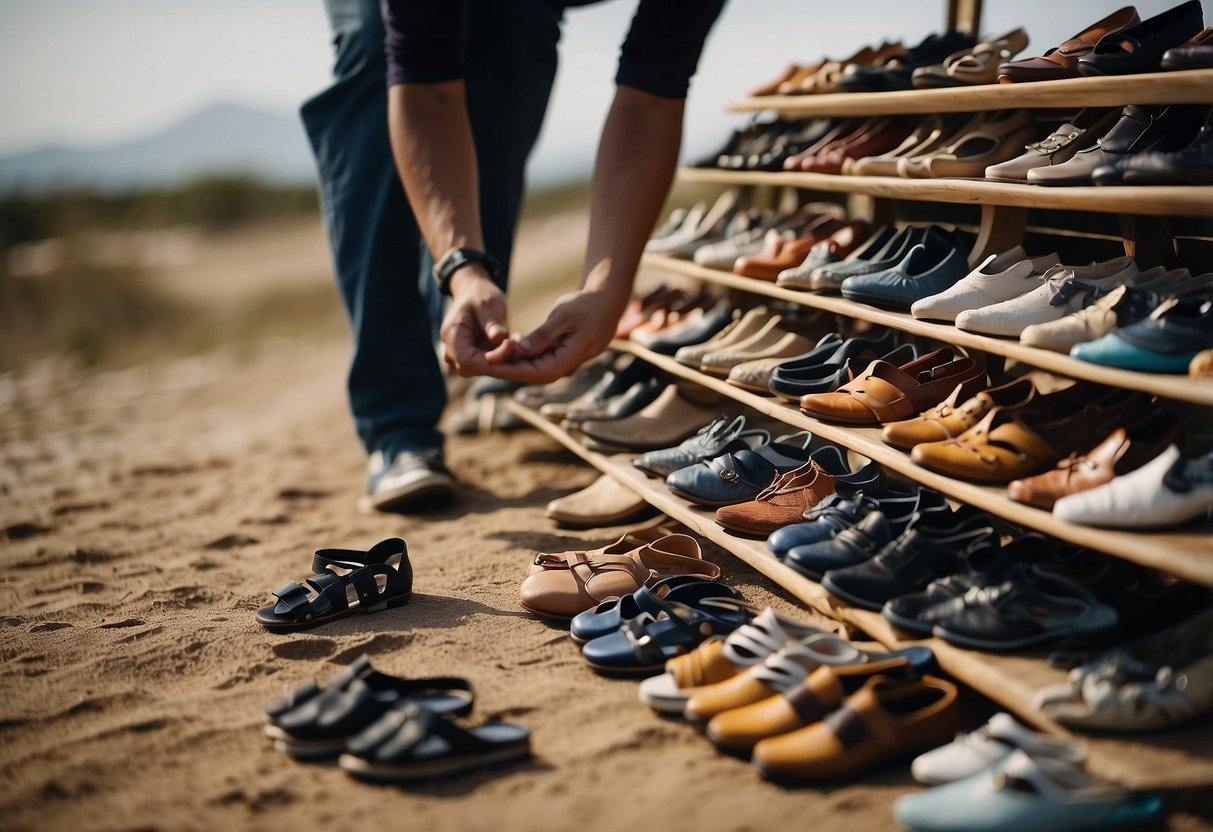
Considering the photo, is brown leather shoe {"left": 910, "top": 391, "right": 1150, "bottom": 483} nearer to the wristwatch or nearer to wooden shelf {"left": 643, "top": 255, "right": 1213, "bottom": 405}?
wooden shelf {"left": 643, "top": 255, "right": 1213, "bottom": 405}

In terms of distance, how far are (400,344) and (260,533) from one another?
0.86 meters

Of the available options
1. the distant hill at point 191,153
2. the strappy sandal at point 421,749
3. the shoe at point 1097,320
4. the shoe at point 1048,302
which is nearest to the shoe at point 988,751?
the strappy sandal at point 421,749

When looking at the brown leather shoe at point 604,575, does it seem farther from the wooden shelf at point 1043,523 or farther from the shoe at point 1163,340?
the shoe at point 1163,340

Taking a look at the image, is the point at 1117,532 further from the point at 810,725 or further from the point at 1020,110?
the point at 1020,110

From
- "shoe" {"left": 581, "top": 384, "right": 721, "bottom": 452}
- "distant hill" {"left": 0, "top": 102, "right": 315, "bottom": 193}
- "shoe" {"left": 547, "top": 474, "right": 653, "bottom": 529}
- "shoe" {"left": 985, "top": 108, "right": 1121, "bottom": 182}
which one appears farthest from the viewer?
"distant hill" {"left": 0, "top": 102, "right": 315, "bottom": 193}

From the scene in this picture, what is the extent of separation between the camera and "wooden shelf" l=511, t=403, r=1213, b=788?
1.61 meters

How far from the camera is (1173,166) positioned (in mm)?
2033

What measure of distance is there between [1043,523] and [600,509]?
1.58 m

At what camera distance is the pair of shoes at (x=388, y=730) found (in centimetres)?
185

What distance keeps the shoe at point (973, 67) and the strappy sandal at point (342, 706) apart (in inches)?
81.2

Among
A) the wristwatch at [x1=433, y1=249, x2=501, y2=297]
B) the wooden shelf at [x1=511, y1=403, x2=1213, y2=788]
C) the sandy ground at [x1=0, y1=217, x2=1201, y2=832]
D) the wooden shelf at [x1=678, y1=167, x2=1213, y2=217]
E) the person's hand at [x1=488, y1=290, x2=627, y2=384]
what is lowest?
the sandy ground at [x1=0, y1=217, x2=1201, y2=832]

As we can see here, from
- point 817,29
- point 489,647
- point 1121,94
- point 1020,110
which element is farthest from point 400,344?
point 817,29

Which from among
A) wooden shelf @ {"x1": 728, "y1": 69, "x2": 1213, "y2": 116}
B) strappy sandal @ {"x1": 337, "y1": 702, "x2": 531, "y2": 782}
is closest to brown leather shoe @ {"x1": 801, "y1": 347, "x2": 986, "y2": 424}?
wooden shelf @ {"x1": 728, "y1": 69, "x2": 1213, "y2": 116}

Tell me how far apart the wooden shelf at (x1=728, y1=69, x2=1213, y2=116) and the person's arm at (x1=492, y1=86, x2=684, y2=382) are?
62cm
